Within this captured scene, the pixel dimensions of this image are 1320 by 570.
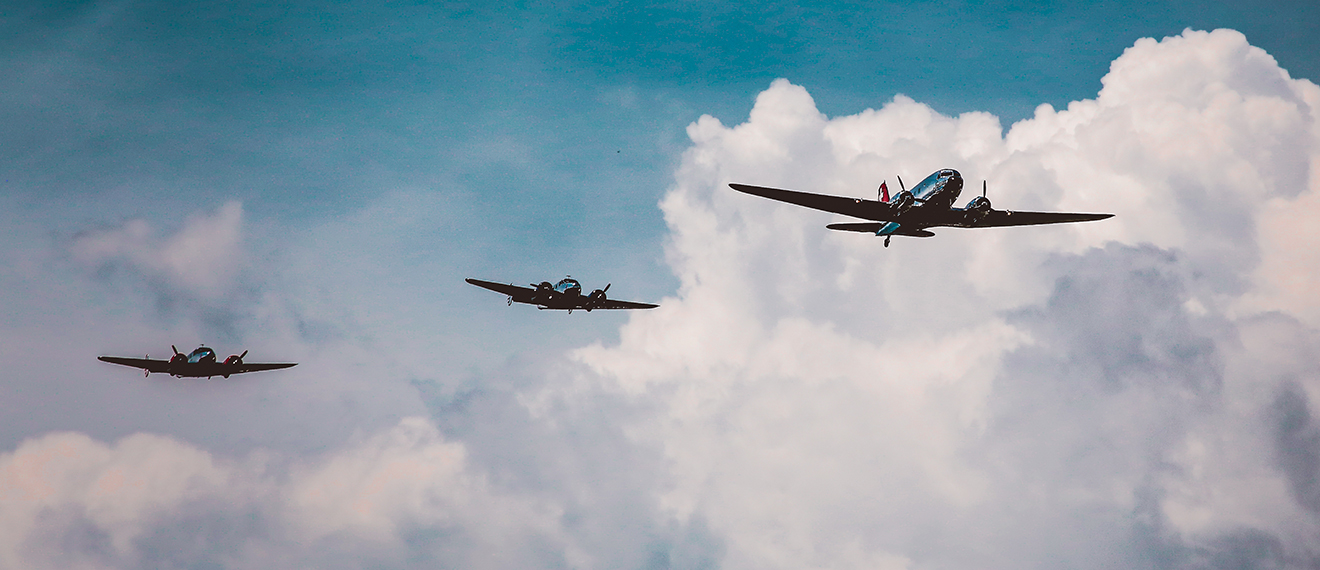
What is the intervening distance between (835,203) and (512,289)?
1605 inches

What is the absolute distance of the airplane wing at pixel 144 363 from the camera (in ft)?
348

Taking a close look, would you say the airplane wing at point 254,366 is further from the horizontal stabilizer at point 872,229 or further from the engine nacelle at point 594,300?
the horizontal stabilizer at point 872,229

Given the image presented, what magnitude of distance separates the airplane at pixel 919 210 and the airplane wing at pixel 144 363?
73.2 metres

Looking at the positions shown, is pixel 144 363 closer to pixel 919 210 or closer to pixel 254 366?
pixel 254 366

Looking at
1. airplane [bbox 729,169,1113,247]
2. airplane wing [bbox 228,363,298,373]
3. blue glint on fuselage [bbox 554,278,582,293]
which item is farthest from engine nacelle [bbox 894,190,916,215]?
airplane wing [bbox 228,363,298,373]

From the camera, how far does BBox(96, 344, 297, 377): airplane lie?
10519 cm

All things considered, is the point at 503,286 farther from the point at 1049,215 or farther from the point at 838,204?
the point at 1049,215

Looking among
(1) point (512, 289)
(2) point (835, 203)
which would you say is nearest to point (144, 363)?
(1) point (512, 289)

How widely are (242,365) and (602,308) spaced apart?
4171cm

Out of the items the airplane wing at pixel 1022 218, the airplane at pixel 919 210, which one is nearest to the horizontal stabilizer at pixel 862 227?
the airplane at pixel 919 210

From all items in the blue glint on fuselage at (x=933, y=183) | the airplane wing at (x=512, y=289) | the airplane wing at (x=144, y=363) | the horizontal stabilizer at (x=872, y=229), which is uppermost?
the blue glint on fuselage at (x=933, y=183)

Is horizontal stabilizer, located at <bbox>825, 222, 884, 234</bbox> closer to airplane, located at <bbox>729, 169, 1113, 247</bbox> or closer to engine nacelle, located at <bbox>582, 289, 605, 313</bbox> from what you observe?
airplane, located at <bbox>729, 169, 1113, 247</bbox>

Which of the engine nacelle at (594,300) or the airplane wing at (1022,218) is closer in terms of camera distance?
the airplane wing at (1022,218)

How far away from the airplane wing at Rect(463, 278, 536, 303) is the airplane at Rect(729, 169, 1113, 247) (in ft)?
121
